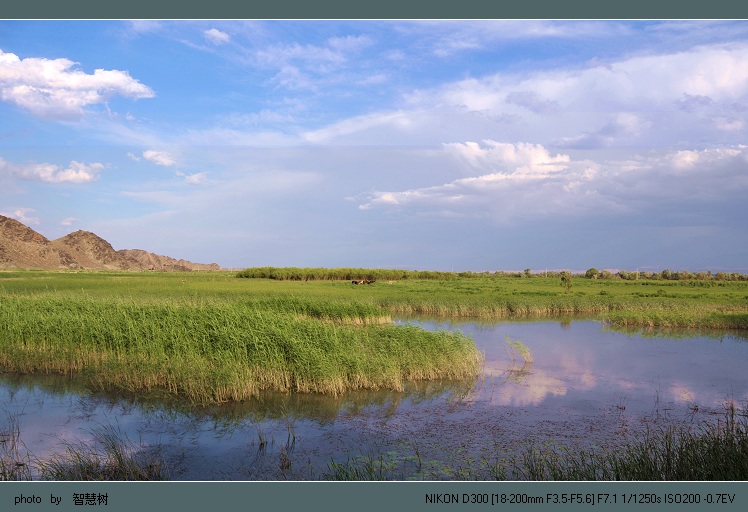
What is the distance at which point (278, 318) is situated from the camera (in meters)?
16.6

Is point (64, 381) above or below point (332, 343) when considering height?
below

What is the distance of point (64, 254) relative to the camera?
5177 inches

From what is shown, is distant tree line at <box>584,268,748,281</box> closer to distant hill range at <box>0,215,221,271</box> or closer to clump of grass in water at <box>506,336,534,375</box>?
clump of grass in water at <box>506,336,534,375</box>

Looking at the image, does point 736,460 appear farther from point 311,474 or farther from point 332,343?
point 332,343

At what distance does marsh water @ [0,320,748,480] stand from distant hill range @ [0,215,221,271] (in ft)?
353

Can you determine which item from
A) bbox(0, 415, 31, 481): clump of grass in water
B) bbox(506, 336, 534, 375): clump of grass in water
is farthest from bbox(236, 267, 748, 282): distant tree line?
bbox(0, 415, 31, 481): clump of grass in water

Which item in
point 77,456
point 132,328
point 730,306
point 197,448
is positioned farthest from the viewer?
point 730,306

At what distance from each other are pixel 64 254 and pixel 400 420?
143 meters

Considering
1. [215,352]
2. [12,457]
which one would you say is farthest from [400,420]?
[12,457]

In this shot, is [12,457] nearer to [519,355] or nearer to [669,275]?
[519,355]

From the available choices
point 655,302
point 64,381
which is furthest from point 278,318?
point 655,302

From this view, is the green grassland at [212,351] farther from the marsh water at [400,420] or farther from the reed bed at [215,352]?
the marsh water at [400,420]

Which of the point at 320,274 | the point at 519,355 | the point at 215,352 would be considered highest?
the point at 320,274

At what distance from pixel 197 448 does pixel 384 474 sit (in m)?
3.68
